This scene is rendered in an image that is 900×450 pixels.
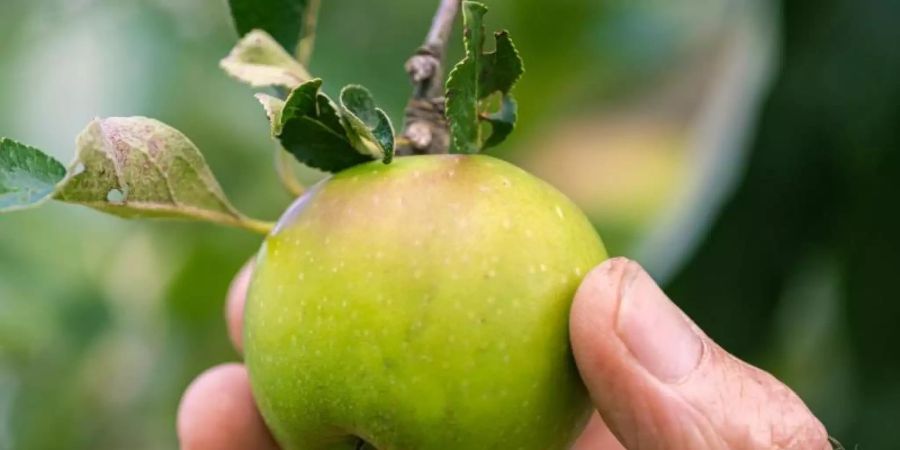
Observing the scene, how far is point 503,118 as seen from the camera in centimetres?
64

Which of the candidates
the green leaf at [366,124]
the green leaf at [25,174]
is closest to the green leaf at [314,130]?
the green leaf at [366,124]

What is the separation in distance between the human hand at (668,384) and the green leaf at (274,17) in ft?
1.03

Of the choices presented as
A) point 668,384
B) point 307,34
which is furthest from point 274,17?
point 668,384

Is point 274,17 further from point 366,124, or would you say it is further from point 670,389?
point 670,389

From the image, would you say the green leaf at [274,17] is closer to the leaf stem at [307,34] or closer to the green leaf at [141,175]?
the leaf stem at [307,34]

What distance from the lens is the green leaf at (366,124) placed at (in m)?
0.59

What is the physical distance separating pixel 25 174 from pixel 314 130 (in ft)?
0.54

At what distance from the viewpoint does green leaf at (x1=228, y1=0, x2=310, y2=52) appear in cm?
74

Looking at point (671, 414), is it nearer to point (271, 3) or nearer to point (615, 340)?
point (615, 340)

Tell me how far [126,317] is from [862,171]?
45.3 inches

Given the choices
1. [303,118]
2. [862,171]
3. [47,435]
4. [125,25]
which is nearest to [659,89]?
[862,171]

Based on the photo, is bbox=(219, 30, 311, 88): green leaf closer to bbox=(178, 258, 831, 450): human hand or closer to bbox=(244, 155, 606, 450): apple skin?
bbox=(244, 155, 606, 450): apple skin

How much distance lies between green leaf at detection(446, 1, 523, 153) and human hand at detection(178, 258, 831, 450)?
0.12m

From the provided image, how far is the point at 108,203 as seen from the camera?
1.91 ft
